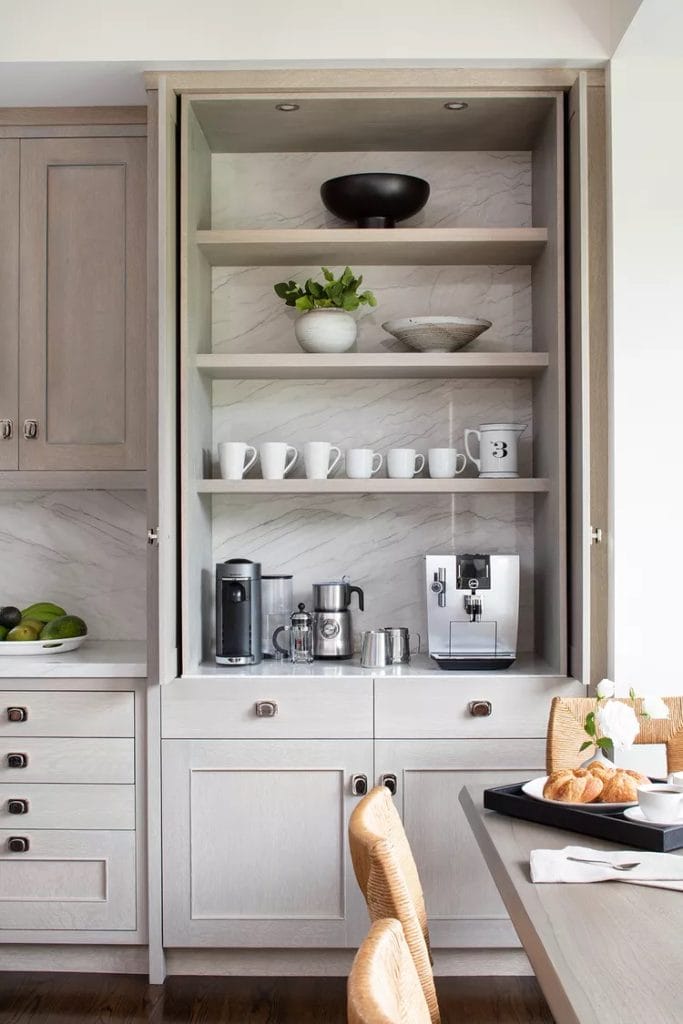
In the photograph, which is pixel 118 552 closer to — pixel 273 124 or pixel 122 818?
pixel 122 818

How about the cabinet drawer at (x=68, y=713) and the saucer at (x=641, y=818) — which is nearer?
the saucer at (x=641, y=818)

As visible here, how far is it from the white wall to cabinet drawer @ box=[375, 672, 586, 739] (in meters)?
0.30

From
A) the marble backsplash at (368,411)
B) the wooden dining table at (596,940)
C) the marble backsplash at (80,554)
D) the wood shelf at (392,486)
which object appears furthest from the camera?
the marble backsplash at (80,554)

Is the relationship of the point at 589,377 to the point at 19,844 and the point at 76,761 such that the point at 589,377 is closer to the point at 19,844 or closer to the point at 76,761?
the point at 76,761

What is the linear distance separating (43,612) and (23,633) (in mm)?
133

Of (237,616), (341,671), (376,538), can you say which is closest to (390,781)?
(341,671)

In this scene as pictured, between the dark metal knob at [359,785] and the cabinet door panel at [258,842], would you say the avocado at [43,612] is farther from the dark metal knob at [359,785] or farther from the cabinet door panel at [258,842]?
the dark metal knob at [359,785]

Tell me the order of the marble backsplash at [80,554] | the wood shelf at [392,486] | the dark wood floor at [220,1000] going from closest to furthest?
the dark wood floor at [220,1000] → the wood shelf at [392,486] → the marble backsplash at [80,554]

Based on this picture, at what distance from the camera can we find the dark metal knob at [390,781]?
2779 mm

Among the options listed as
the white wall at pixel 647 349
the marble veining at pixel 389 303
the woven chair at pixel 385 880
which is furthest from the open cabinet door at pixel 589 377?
the woven chair at pixel 385 880

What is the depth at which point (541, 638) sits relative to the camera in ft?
10.5

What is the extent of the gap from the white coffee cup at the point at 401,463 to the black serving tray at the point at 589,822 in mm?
1219

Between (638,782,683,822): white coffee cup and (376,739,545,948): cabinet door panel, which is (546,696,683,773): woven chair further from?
(376,739,545,948): cabinet door panel

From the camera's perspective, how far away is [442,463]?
3021 millimetres
